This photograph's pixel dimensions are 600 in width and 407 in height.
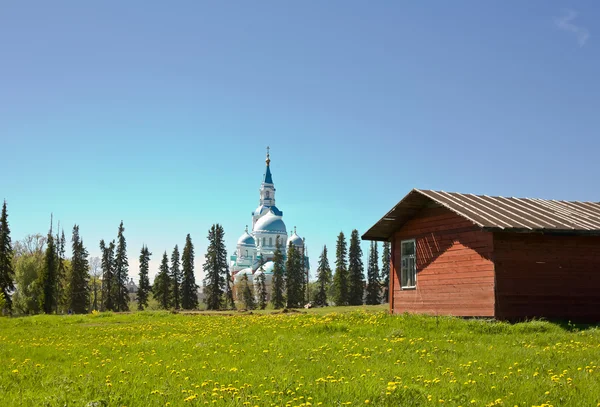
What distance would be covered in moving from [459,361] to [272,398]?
196 inches

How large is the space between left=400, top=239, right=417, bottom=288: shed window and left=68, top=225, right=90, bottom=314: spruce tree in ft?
219

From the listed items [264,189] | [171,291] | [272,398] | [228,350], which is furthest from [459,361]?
[264,189]

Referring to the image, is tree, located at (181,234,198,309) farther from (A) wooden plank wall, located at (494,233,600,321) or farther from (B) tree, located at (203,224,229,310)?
(A) wooden plank wall, located at (494,233,600,321)

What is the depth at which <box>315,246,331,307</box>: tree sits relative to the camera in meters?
93.2

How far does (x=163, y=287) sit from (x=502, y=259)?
71.1 m

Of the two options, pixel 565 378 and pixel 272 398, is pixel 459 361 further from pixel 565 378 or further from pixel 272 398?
pixel 272 398

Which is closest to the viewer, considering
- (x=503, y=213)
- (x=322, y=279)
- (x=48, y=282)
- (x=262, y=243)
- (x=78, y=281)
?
(x=503, y=213)

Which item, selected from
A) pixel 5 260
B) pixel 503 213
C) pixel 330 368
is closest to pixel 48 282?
pixel 5 260

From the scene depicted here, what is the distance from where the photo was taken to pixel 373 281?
94.0 m

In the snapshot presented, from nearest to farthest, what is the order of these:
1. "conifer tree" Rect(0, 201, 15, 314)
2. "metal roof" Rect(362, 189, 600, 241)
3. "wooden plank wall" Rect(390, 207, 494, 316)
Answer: "metal roof" Rect(362, 189, 600, 241)
"wooden plank wall" Rect(390, 207, 494, 316)
"conifer tree" Rect(0, 201, 15, 314)

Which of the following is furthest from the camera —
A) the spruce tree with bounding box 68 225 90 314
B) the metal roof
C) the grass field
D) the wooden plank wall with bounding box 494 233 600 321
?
the spruce tree with bounding box 68 225 90 314

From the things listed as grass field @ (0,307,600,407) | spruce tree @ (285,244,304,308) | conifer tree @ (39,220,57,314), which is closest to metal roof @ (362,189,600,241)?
grass field @ (0,307,600,407)

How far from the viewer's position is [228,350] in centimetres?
1420

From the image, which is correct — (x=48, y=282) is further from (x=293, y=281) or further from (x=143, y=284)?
(x=293, y=281)
